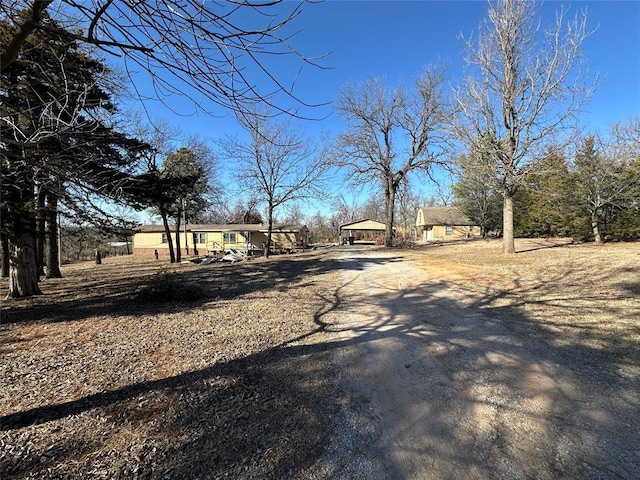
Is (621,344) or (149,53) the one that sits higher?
(149,53)

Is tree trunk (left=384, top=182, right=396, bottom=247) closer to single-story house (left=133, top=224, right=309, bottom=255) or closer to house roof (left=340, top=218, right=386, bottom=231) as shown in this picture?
single-story house (left=133, top=224, right=309, bottom=255)

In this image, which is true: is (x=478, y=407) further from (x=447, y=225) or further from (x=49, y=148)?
(x=447, y=225)

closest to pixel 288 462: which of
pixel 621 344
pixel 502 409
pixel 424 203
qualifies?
pixel 502 409

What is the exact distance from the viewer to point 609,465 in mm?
2180

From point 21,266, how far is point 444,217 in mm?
50431

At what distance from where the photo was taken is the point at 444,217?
5059 centimetres

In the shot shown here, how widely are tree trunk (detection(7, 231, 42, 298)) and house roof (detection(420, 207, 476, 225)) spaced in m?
48.7

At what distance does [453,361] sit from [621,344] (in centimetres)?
221

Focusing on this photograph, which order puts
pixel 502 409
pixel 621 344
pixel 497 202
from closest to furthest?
pixel 502 409, pixel 621 344, pixel 497 202

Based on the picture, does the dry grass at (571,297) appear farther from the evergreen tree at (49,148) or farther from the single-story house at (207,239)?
the single-story house at (207,239)

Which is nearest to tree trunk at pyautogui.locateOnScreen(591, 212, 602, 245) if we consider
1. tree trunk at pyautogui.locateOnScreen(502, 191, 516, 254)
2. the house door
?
tree trunk at pyautogui.locateOnScreen(502, 191, 516, 254)

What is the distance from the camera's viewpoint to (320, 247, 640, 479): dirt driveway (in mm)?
2238

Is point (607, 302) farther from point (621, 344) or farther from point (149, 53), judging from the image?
point (149, 53)

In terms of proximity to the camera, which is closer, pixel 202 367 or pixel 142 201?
pixel 202 367
